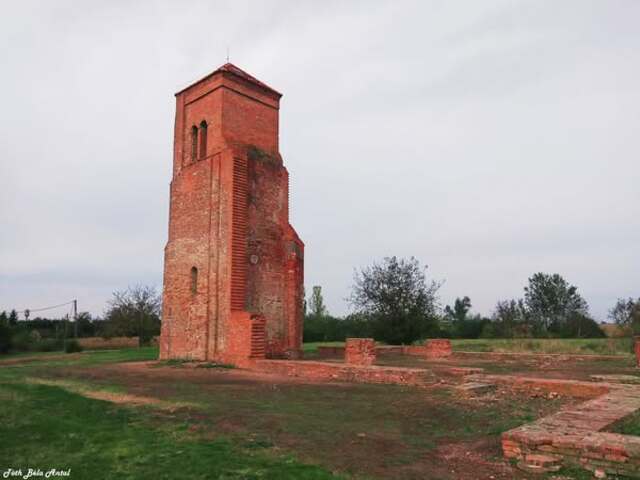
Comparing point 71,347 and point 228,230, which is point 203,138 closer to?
point 228,230

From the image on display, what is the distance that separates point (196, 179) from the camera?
1889cm

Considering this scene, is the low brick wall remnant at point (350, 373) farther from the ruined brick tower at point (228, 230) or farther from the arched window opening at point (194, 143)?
the arched window opening at point (194, 143)

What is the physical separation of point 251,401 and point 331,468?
175 inches

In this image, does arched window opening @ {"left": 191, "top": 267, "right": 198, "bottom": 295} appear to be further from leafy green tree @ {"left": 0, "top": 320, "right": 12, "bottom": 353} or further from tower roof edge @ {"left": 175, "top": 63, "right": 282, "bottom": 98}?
leafy green tree @ {"left": 0, "top": 320, "right": 12, "bottom": 353}

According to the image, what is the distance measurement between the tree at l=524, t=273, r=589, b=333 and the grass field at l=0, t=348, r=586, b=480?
6580 cm

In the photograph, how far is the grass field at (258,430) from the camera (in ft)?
16.1

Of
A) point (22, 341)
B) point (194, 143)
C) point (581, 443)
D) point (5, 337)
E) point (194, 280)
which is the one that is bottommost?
point (581, 443)

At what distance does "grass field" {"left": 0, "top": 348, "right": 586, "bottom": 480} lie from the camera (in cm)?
492

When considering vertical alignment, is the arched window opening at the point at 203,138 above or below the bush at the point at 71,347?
above

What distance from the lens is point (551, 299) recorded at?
73312mm

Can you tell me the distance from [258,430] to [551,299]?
75226mm

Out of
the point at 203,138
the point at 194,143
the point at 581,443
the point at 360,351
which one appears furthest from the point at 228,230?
the point at 581,443

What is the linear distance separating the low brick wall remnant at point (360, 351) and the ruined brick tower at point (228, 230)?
2865mm

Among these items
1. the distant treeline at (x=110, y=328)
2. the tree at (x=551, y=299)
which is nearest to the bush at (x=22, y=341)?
the distant treeline at (x=110, y=328)
